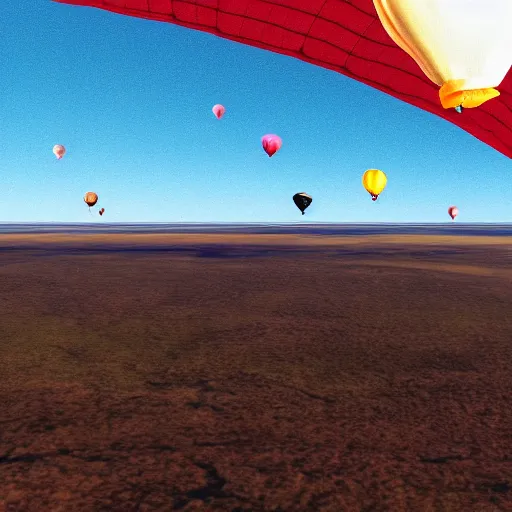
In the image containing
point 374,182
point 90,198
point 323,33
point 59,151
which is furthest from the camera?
point 90,198

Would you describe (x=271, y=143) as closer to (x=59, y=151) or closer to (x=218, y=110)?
(x=218, y=110)

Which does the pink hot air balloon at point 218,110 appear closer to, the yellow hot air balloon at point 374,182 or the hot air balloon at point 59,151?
the yellow hot air balloon at point 374,182

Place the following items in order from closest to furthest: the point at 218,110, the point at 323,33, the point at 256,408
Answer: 1. the point at 256,408
2. the point at 323,33
3. the point at 218,110

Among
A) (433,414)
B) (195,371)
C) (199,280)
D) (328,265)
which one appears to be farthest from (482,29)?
(328,265)

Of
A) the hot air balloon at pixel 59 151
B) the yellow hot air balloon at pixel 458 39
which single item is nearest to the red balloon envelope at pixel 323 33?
the yellow hot air balloon at pixel 458 39

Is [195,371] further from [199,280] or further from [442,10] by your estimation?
[199,280]

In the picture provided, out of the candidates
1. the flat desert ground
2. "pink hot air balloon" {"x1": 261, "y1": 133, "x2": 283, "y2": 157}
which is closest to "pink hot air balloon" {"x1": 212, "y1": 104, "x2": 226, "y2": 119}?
"pink hot air balloon" {"x1": 261, "y1": 133, "x2": 283, "y2": 157}

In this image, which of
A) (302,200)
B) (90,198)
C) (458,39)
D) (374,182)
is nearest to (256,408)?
(458,39)
